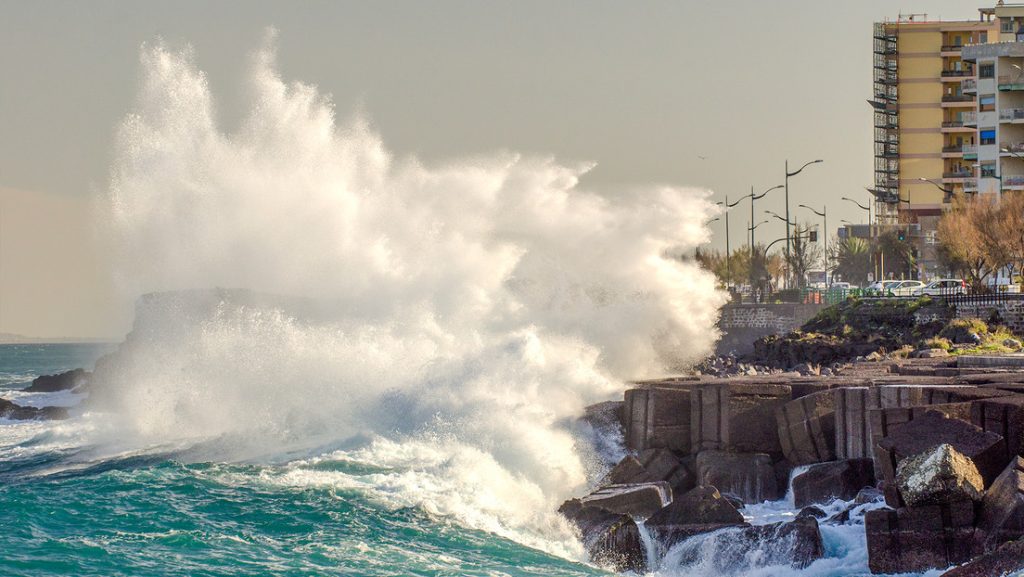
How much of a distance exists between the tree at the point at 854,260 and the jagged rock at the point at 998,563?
8149 centimetres

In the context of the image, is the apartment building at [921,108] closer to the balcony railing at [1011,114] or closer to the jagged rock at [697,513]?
the balcony railing at [1011,114]

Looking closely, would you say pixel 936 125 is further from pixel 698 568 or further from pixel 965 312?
pixel 698 568

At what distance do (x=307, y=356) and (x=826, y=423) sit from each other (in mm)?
11205

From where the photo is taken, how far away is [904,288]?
6019cm

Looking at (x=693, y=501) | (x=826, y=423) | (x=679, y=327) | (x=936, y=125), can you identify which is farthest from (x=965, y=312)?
(x=936, y=125)

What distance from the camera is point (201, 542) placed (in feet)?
52.1

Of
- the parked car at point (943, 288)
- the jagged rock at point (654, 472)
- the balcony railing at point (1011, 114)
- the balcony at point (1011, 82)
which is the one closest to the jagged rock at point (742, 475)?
the jagged rock at point (654, 472)

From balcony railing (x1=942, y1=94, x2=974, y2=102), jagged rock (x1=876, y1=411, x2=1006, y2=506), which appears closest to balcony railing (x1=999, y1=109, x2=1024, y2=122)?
balcony railing (x1=942, y1=94, x2=974, y2=102)

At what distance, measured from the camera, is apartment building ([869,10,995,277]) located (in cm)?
8969

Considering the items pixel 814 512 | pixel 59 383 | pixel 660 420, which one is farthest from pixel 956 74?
pixel 814 512

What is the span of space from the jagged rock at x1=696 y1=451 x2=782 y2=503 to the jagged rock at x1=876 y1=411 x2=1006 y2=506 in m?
2.54

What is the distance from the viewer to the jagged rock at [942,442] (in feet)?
48.7

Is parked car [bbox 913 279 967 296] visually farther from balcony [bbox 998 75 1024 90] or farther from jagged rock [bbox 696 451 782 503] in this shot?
jagged rock [bbox 696 451 782 503]

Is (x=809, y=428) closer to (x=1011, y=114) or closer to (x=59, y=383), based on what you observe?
(x=59, y=383)
